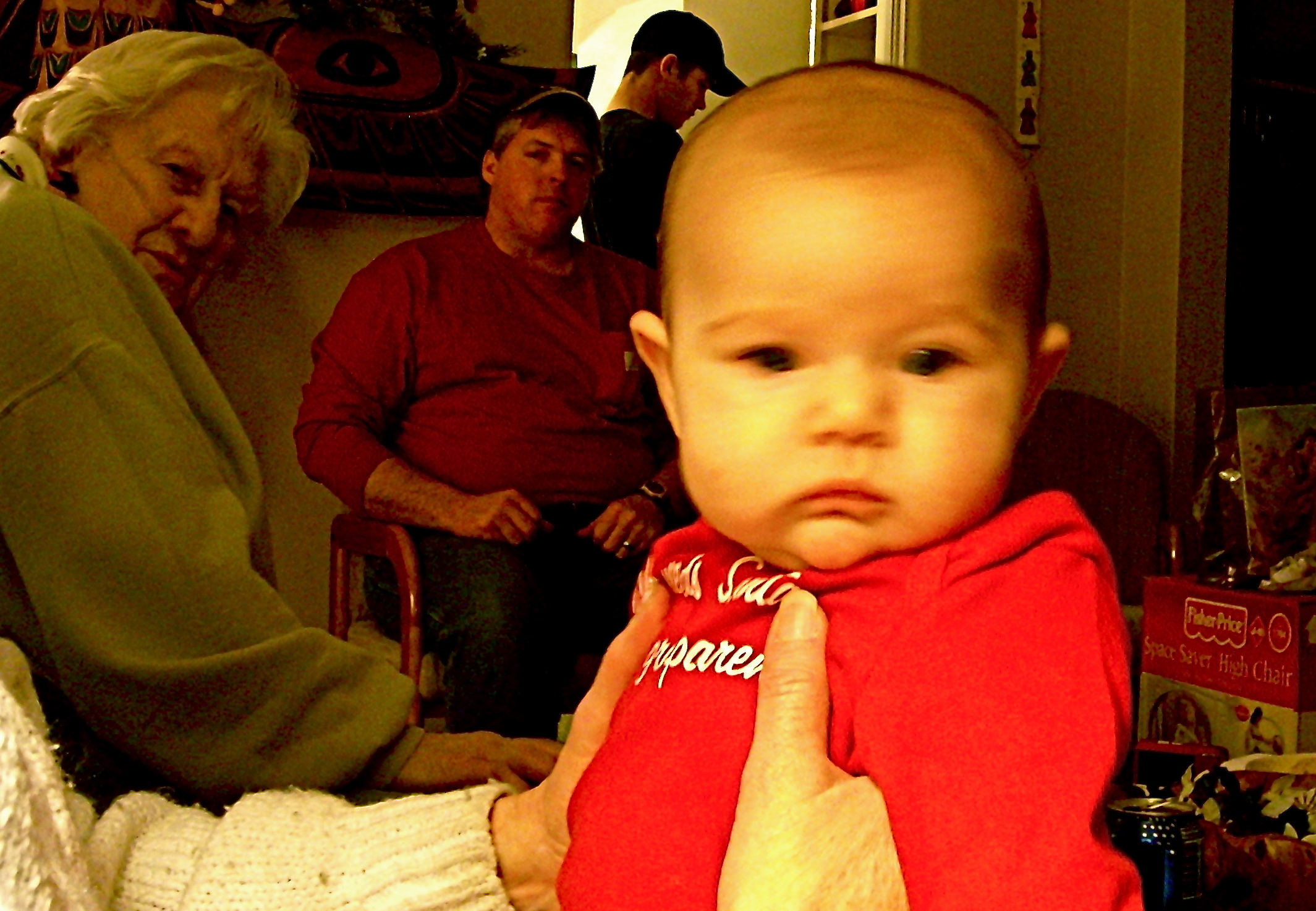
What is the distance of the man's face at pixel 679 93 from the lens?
3.06 m

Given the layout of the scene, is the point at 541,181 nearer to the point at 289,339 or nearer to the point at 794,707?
the point at 289,339

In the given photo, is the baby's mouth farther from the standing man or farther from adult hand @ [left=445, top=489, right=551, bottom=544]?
the standing man

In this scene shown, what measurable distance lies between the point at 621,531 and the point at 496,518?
26cm

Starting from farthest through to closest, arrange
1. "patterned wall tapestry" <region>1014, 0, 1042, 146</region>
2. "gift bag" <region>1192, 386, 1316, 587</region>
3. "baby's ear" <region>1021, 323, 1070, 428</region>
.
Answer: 1. "patterned wall tapestry" <region>1014, 0, 1042, 146</region>
2. "gift bag" <region>1192, 386, 1316, 587</region>
3. "baby's ear" <region>1021, 323, 1070, 428</region>

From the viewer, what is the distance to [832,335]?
58 cm

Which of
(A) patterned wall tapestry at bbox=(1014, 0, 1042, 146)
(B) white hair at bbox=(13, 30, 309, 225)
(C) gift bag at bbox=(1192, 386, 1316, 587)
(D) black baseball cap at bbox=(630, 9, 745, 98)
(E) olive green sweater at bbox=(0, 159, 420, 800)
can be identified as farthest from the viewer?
(A) patterned wall tapestry at bbox=(1014, 0, 1042, 146)

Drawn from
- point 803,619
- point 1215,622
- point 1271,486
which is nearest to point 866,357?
point 803,619

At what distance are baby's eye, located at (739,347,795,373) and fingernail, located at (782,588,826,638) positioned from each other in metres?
0.11

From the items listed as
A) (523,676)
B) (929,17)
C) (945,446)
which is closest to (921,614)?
(945,446)

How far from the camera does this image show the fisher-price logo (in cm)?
180

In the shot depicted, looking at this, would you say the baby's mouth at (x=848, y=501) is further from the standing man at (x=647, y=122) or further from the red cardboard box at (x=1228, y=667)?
the standing man at (x=647, y=122)

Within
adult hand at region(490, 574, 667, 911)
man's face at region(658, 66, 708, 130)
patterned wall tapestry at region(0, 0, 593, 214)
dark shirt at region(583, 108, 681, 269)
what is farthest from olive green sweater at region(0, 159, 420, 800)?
man's face at region(658, 66, 708, 130)

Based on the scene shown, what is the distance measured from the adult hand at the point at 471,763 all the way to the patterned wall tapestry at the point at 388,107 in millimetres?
1908

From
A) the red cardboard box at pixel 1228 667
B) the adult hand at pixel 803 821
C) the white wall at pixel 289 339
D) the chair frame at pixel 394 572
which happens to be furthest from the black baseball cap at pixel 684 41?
the adult hand at pixel 803 821
